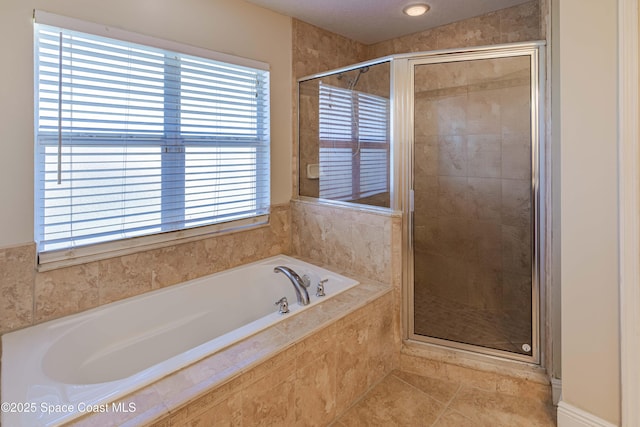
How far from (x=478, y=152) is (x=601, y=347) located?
122 cm

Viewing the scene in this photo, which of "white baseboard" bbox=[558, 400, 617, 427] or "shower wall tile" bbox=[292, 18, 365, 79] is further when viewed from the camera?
"shower wall tile" bbox=[292, 18, 365, 79]

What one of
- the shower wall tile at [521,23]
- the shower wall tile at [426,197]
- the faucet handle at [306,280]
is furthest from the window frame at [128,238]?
the shower wall tile at [521,23]

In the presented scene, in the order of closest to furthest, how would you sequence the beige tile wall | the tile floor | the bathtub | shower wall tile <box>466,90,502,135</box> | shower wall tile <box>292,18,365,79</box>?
the bathtub
the beige tile wall
the tile floor
shower wall tile <box>466,90,502,135</box>
shower wall tile <box>292,18,365,79</box>

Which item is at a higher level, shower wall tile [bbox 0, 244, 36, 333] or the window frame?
the window frame

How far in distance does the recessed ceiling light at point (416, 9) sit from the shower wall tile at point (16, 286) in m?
2.74

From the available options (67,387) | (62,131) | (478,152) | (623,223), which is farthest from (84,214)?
(623,223)

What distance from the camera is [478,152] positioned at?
2.19m

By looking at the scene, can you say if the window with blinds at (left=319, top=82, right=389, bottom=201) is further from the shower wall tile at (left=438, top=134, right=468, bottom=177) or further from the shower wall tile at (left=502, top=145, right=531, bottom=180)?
the shower wall tile at (left=502, top=145, right=531, bottom=180)

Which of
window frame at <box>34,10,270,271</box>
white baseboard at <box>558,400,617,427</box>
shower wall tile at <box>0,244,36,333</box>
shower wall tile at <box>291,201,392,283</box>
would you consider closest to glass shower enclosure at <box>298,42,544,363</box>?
shower wall tile at <box>291,201,392,283</box>

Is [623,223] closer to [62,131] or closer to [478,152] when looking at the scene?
[478,152]

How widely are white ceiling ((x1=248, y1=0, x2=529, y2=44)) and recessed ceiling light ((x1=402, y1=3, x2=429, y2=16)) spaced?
1.5 inches

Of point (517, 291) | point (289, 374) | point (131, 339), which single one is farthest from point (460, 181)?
point (131, 339)

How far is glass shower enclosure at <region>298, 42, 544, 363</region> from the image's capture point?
197 cm

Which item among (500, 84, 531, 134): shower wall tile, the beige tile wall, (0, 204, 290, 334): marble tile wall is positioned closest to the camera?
the beige tile wall
